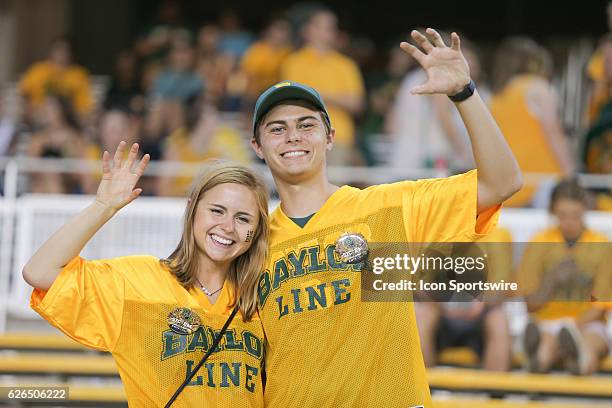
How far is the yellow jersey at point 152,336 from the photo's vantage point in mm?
3910

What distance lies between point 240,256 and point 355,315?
1.75 feet

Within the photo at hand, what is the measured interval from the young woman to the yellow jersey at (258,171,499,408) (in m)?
0.12

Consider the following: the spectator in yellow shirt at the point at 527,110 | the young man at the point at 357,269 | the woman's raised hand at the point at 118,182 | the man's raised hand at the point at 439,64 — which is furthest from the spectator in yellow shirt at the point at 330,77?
the man's raised hand at the point at 439,64

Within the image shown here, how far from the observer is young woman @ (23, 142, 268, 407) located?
390 centimetres

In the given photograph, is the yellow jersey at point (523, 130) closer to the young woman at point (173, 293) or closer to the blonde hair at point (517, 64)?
the blonde hair at point (517, 64)

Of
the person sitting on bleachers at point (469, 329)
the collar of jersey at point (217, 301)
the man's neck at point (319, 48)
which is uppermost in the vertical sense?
the man's neck at point (319, 48)

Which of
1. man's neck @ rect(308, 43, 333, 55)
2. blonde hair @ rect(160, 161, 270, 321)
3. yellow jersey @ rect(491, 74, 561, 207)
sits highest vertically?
man's neck @ rect(308, 43, 333, 55)

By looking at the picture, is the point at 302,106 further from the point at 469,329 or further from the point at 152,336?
the point at 469,329

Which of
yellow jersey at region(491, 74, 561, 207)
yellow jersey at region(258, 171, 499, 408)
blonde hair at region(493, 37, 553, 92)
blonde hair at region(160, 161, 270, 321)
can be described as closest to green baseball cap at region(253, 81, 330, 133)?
blonde hair at region(160, 161, 270, 321)

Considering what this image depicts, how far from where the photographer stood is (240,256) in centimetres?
417

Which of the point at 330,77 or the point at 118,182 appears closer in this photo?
the point at 118,182

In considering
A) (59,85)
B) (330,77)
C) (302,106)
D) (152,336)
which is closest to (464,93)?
(302,106)

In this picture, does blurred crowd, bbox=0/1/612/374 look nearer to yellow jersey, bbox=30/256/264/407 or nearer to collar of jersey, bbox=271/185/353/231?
collar of jersey, bbox=271/185/353/231

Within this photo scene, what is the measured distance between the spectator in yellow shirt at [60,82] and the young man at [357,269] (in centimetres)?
718
